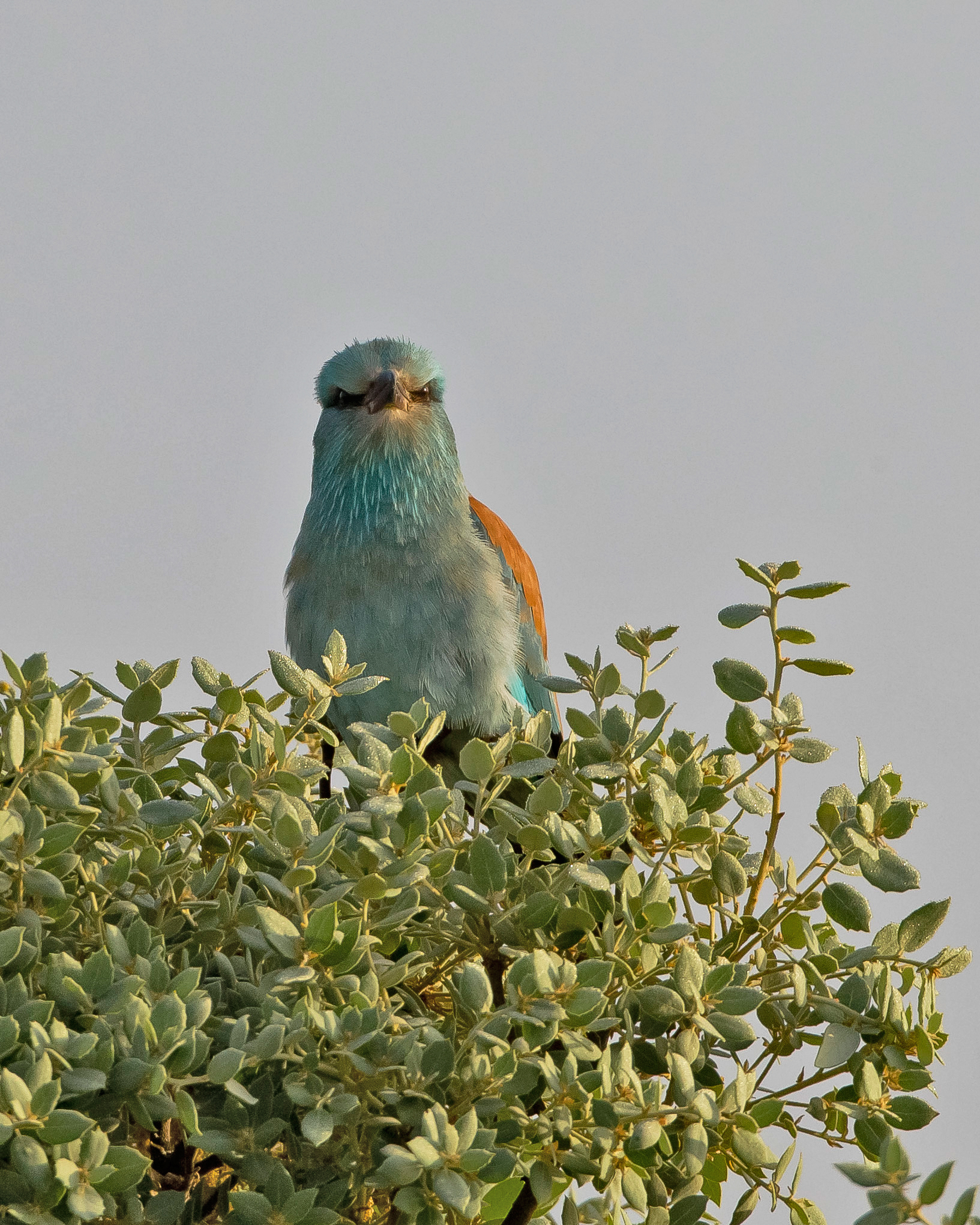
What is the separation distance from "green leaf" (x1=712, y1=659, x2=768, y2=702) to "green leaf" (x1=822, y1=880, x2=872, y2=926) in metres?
0.17

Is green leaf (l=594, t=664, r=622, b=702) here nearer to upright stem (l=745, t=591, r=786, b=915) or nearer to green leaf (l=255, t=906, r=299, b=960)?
upright stem (l=745, t=591, r=786, b=915)

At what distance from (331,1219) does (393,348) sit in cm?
161

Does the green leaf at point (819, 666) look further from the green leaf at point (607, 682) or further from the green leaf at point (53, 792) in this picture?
the green leaf at point (53, 792)

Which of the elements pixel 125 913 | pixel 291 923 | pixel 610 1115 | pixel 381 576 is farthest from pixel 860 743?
pixel 381 576

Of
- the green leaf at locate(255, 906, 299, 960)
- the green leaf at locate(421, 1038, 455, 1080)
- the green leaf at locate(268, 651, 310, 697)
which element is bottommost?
the green leaf at locate(421, 1038, 455, 1080)

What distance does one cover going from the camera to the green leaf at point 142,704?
1.05 meters

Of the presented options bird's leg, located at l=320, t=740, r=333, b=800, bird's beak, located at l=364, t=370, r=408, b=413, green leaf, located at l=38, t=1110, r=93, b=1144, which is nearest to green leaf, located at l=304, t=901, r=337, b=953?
green leaf, located at l=38, t=1110, r=93, b=1144

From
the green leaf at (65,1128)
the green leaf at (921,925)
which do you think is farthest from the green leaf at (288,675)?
the green leaf at (921,925)

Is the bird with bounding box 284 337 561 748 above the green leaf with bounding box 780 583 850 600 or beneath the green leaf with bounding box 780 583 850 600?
above

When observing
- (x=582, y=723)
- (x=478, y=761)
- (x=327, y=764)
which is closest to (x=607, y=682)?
(x=582, y=723)

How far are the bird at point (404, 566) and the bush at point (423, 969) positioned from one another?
900 mm

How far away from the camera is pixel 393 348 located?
2.18 meters

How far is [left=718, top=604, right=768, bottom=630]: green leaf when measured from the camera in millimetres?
1023

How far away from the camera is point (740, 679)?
1047mm
